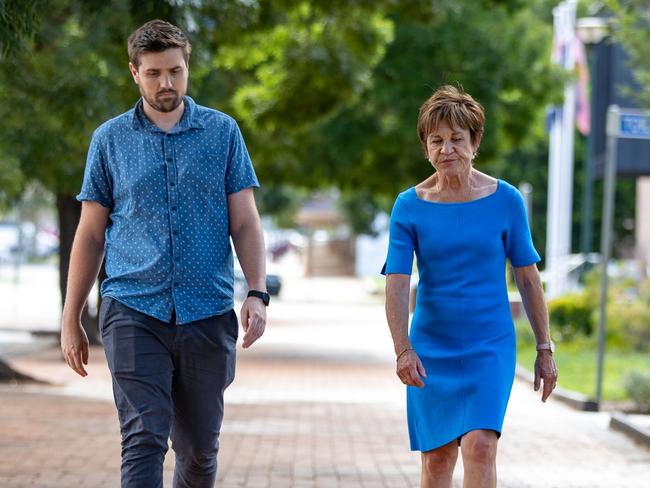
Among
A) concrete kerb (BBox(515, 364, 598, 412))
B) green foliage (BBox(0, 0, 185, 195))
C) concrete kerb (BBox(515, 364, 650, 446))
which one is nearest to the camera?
concrete kerb (BBox(515, 364, 650, 446))

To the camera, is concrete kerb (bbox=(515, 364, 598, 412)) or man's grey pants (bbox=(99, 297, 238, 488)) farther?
concrete kerb (bbox=(515, 364, 598, 412))

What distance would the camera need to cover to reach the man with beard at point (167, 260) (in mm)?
5000

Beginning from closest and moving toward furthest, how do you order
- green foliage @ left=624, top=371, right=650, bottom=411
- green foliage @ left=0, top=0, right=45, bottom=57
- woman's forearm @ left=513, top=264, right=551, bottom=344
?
1. woman's forearm @ left=513, top=264, right=551, bottom=344
2. green foliage @ left=0, top=0, right=45, bottom=57
3. green foliage @ left=624, top=371, right=650, bottom=411

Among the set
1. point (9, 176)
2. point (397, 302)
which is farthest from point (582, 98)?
point (397, 302)

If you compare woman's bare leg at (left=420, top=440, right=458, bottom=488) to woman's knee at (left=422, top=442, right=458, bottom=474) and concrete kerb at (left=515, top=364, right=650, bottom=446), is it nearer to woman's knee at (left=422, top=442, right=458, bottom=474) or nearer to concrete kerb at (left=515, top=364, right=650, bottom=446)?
woman's knee at (left=422, top=442, right=458, bottom=474)

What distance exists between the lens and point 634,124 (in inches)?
520

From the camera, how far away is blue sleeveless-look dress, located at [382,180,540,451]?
519 cm

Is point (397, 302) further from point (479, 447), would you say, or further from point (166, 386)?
point (166, 386)

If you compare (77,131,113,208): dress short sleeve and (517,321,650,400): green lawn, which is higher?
(77,131,113,208): dress short sleeve

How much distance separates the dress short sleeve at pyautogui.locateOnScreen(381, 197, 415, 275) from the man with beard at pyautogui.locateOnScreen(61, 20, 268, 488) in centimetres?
46

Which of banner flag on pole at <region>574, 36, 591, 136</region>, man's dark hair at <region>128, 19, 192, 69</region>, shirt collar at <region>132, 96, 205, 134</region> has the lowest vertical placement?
shirt collar at <region>132, 96, 205, 134</region>

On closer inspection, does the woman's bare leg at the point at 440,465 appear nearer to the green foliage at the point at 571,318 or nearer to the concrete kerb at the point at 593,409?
the concrete kerb at the point at 593,409

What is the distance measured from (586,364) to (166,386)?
1669cm

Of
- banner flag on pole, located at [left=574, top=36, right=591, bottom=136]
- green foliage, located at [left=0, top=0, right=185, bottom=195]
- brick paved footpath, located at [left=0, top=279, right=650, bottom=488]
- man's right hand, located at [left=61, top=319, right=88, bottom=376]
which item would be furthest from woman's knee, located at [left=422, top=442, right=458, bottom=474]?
banner flag on pole, located at [left=574, top=36, right=591, bottom=136]
